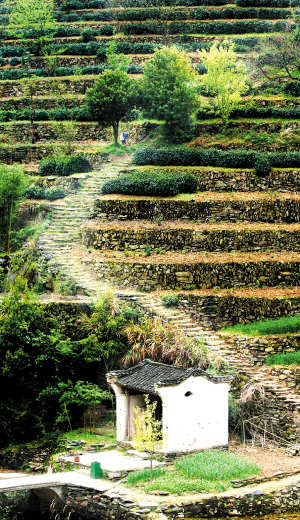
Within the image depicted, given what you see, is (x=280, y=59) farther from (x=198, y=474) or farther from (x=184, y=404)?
(x=198, y=474)

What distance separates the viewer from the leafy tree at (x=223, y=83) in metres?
40.6

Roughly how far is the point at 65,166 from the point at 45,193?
104 inches

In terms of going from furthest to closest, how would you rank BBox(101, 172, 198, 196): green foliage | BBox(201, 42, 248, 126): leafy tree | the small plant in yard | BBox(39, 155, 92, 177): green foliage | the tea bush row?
1. BBox(201, 42, 248, 126): leafy tree
2. BBox(39, 155, 92, 177): green foliage
3. the tea bush row
4. BBox(101, 172, 198, 196): green foliage
5. the small plant in yard

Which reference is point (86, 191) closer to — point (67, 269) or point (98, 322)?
point (67, 269)

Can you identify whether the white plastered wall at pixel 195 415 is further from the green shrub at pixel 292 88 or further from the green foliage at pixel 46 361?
the green shrub at pixel 292 88

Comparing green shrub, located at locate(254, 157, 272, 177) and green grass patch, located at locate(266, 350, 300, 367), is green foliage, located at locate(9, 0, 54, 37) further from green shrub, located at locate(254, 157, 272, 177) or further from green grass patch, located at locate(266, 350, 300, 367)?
green grass patch, located at locate(266, 350, 300, 367)

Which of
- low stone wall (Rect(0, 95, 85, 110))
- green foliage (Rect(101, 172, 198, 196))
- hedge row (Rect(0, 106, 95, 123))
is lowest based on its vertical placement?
green foliage (Rect(101, 172, 198, 196))

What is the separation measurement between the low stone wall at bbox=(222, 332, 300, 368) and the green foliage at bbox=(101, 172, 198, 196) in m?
9.52

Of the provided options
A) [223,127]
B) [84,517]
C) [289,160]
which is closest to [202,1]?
[223,127]

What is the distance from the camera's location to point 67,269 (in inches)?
1256

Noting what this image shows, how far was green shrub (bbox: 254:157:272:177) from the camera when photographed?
35812 millimetres

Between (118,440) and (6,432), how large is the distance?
13.7 feet

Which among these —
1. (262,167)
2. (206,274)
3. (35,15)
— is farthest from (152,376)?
(35,15)

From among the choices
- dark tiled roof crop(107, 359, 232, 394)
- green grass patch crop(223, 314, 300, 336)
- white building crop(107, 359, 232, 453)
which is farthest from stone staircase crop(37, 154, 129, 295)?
white building crop(107, 359, 232, 453)
